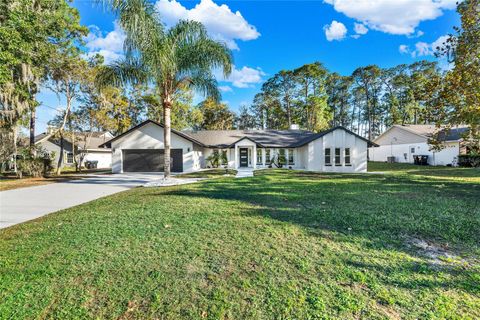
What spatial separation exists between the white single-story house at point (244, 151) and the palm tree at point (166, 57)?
8.34 metres

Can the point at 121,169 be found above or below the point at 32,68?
below

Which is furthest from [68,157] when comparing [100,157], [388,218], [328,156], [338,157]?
[388,218]

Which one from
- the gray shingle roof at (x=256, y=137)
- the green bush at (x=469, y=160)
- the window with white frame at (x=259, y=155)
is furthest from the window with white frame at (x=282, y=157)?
the green bush at (x=469, y=160)

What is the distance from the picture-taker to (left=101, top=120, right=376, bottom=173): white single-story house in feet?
68.2

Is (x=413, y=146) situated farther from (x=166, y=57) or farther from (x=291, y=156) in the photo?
(x=166, y=57)

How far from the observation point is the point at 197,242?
4.30 meters

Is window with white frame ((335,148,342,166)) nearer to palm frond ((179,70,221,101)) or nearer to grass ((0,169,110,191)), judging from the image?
palm frond ((179,70,221,101))

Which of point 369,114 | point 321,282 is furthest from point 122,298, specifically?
point 369,114

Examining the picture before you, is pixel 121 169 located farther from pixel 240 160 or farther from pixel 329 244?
pixel 329 244

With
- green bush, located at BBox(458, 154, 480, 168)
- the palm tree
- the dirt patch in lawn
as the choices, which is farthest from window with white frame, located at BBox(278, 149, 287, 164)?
the dirt patch in lawn

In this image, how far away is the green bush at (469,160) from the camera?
74.5 feet

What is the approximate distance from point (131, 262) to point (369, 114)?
5011cm

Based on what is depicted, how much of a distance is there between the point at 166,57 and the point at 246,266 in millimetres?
10363

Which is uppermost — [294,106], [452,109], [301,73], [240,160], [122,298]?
[301,73]
